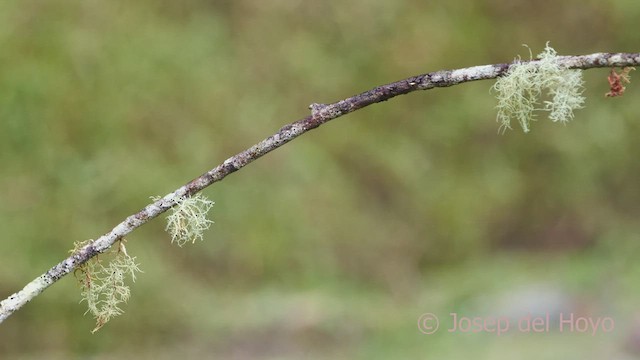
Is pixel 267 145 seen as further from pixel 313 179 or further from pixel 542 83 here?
pixel 313 179

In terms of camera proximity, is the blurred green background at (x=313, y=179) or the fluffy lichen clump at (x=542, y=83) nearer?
the fluffy lichen clump at (x=542, y=83)

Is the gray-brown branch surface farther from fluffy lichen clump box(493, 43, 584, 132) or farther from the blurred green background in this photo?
the blurred green background

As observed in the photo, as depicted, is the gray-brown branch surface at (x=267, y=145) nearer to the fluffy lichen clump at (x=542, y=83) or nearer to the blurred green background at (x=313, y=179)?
the fluffy lichen clump at (x=542, y=83)

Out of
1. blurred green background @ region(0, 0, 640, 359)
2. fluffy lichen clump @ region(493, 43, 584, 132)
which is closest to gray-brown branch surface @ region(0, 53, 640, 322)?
fluffy lichen clump @ region(493, 43, 584, 132)

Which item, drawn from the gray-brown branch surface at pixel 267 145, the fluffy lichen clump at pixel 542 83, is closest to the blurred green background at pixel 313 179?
the fluffy lichen clump at pixel 542 83

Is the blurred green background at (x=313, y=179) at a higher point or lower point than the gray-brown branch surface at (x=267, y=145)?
higher

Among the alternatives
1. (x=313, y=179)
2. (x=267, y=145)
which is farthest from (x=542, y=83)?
(x=313, y=179)

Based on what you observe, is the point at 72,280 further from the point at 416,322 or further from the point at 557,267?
the point at 557,267

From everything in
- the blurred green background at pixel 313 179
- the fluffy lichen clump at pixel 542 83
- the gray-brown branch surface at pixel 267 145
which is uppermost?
the blurred green background at pixel 313 179
